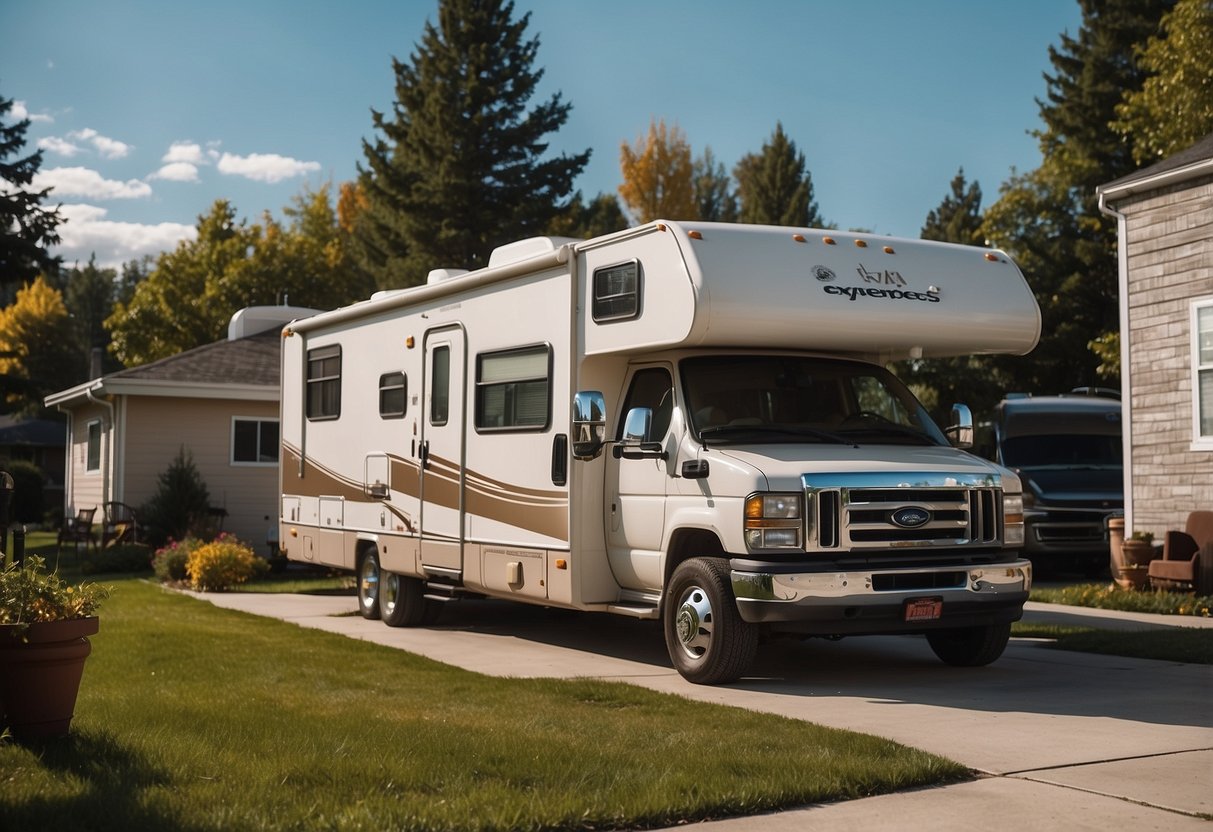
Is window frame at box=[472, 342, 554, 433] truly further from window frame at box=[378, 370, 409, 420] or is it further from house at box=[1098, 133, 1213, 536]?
house at box=[1098, 133, 1213, 536]

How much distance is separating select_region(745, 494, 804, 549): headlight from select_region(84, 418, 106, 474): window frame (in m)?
19.6

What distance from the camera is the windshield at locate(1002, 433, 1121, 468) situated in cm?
1898

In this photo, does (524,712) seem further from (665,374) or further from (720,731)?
(665,374)

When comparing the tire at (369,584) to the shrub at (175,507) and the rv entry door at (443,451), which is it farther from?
the shrub at (175,507)

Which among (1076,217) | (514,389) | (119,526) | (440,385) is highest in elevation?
(1076,217)

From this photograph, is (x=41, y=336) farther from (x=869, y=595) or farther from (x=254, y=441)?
(x=869, y=595)

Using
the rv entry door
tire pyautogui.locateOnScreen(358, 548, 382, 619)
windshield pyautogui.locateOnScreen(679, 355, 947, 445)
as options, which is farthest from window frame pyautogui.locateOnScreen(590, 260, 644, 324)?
tire pyautogui.locateOnScreen(358, 548, 382, 619)

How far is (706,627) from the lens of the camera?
9.15m

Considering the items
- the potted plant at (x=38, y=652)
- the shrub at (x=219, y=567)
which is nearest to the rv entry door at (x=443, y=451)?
the potted plant at (x=38, y=652)

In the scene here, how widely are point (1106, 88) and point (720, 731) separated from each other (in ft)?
105

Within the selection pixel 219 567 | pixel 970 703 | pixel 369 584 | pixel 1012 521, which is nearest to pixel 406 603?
pixel 369 584

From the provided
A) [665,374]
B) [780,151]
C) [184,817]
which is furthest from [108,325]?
[184,817]

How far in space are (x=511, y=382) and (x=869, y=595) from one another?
3767 millimetres

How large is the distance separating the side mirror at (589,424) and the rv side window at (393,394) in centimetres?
332
